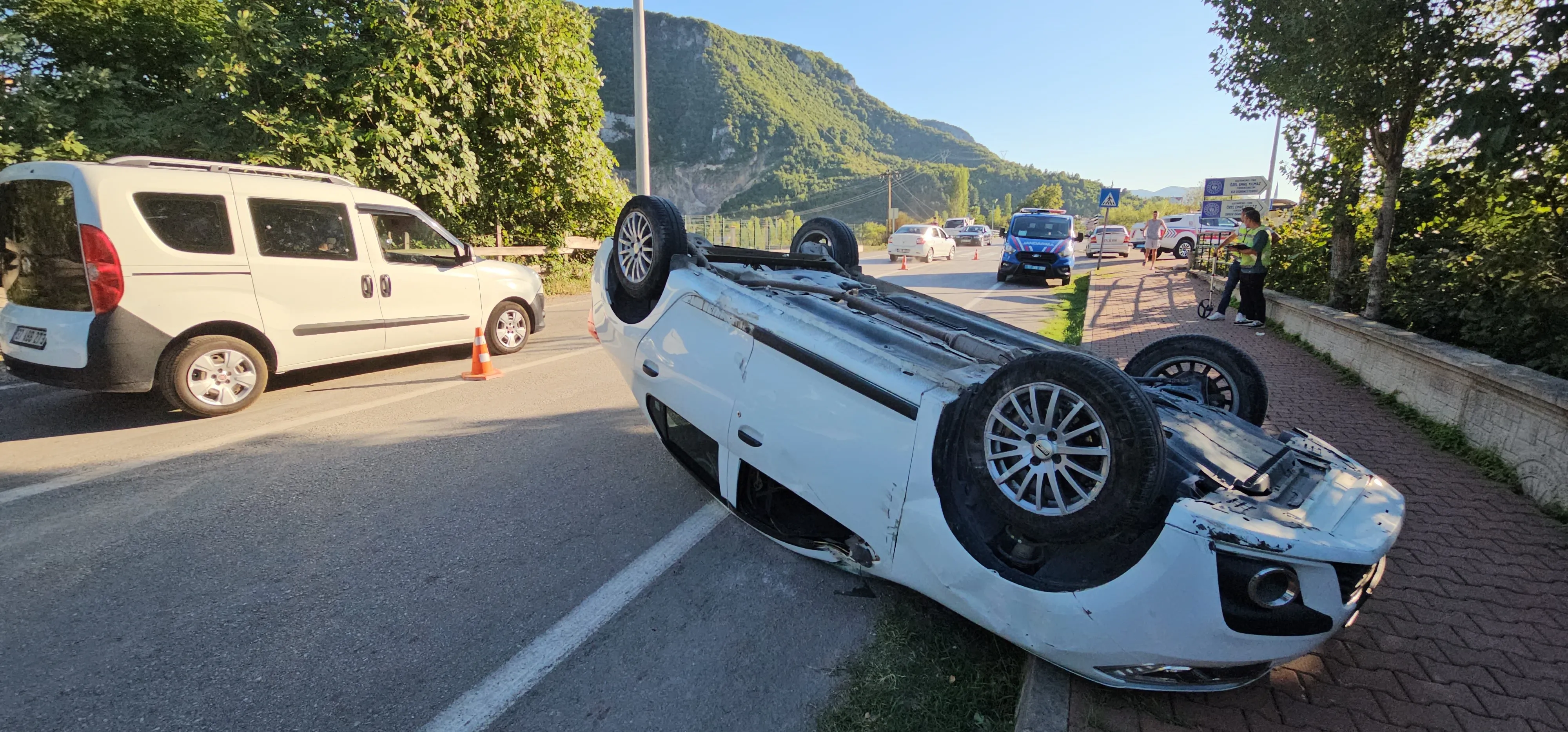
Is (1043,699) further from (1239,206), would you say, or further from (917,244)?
(917,244)

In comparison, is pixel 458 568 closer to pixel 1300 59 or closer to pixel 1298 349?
pixel 1300 59

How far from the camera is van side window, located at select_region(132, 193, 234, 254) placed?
5.09 meters

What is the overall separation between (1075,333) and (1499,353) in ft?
16.2

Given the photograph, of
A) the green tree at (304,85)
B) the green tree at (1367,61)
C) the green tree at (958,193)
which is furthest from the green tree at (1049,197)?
the green tree at (1367,61)

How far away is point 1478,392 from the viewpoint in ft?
16.1

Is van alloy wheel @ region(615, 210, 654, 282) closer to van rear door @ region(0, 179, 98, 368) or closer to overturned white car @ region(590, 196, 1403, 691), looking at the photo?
overturned white car @ region(590, 196, 1403, 691)

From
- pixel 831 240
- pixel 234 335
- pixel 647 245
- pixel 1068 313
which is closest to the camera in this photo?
pixel 647 245

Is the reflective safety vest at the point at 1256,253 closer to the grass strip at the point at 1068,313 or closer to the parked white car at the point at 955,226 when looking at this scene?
the grass strip at the point at 1068,313

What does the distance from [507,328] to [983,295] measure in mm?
10927

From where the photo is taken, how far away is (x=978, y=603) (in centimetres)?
237

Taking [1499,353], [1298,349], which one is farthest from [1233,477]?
[1298,349]

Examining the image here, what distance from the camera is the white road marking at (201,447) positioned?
152 inches

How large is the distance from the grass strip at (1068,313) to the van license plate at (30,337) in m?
8.86

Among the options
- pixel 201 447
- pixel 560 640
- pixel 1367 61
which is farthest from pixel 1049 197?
pixel 560 640
